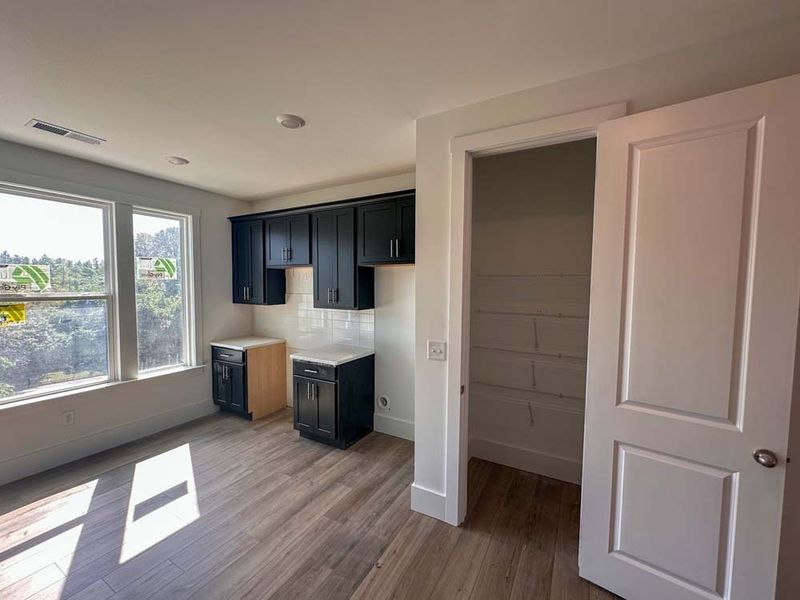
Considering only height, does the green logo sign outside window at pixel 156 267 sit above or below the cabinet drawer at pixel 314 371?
above

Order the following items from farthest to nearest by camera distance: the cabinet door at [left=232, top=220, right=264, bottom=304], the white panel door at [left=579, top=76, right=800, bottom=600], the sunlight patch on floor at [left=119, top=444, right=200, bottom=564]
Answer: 1. the cabinet door at [left=232, top=220, right=264, bottom=304]
2. the sunlight patch on floor at [left=119, top=444, right=200, bottom=564]
3. the white panel door at [left=579, top=76, right=800, bottom=600]

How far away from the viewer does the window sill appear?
2568 millimetres

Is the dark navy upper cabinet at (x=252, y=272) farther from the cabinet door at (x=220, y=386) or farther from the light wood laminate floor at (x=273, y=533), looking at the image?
the light wood laminate floor at (x=273, y=533)

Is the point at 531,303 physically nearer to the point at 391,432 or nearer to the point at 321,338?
the point at 391,432

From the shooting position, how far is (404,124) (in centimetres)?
219

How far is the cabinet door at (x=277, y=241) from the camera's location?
144 inches

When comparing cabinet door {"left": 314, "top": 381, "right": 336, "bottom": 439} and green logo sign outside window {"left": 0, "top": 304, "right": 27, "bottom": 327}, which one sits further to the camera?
cabinet door {"left": 314, "top": 381, "right": 336, "bottom": 439}

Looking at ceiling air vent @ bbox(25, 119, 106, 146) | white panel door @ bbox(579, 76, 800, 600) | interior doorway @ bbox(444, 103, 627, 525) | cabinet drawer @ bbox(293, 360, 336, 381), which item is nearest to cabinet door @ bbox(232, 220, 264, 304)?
cabinet drawer @ bbox(293, 360, 336, 381)

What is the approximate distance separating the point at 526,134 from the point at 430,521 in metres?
2.37

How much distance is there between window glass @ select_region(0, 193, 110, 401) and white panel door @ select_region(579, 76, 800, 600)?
397cm

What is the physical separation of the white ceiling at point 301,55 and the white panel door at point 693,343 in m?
0.37

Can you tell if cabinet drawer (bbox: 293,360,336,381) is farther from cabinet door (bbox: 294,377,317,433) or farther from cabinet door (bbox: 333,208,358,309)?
cabinet door (bbox: 333,208,358,309)

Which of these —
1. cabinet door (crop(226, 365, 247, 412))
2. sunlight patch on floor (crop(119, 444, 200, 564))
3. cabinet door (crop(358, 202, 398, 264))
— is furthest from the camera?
cabinet door (crop(226, 365, 247, 412))

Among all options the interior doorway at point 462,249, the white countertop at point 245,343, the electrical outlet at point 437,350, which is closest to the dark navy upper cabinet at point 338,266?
the white countertop at point 245,343
